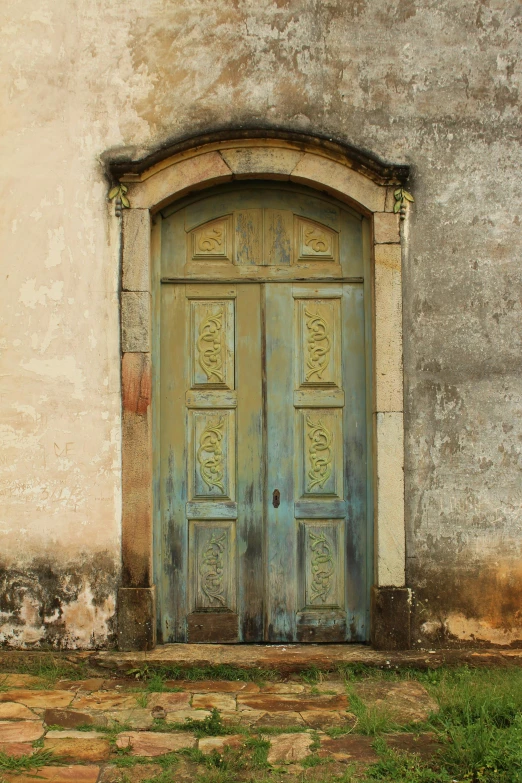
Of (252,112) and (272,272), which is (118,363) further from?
(252,112)

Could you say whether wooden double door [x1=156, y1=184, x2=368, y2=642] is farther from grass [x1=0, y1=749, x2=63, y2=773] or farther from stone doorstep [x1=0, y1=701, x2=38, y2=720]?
grass [x1=0, y1=749, x2=63, y2=773]

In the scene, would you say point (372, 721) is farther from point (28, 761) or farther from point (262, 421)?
point (262, 421)

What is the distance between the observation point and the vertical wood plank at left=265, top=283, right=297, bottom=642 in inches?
196

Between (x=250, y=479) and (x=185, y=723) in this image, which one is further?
(x=250, y=479)

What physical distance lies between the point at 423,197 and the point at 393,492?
176 cm

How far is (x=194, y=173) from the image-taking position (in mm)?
4836

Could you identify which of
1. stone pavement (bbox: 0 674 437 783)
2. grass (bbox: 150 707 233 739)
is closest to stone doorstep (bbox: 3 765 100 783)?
stone pavement (bbox: 0 674 437 783)

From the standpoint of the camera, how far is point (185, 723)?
12.7ft

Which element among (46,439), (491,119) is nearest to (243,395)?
(46,439)

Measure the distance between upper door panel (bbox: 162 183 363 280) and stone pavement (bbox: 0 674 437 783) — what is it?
2.43 metres

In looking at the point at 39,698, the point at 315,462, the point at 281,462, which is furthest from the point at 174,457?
the point at 39,698

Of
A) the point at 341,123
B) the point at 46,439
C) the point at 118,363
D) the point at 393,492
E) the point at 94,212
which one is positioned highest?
the point at 341,123

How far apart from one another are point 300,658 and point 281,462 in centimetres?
115

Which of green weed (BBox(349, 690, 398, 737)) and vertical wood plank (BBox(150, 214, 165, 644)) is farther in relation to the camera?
vertical wood plank (BBox(150, 214, 165, 644))
